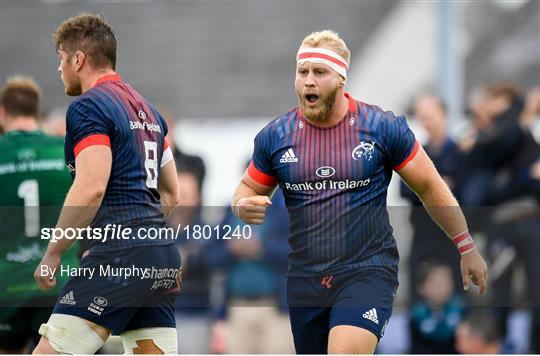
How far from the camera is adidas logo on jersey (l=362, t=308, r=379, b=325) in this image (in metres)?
6.49

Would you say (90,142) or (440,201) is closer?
(90,142)

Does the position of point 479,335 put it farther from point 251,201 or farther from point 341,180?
point 251,201

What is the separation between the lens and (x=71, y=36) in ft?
21.5

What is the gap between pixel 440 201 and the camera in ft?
22.2

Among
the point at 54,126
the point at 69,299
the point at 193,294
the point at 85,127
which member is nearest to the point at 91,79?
the point at 85,127

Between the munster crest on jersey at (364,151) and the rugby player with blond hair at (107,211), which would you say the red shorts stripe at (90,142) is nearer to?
the rugby player with blond hair at (107,211)

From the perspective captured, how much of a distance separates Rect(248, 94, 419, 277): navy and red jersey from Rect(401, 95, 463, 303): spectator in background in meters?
2.18

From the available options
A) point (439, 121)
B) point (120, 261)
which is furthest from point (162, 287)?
point (439, 121)

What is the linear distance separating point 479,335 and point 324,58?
155 inches

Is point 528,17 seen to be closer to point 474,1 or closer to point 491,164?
point 474,1

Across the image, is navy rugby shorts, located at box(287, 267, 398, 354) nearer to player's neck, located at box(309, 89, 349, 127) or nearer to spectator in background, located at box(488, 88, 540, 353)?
player's neck, located at box(309, 89, 349, 127)

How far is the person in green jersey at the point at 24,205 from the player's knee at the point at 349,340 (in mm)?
2184

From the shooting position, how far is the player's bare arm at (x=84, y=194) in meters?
6.18

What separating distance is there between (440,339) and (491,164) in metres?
1.50
